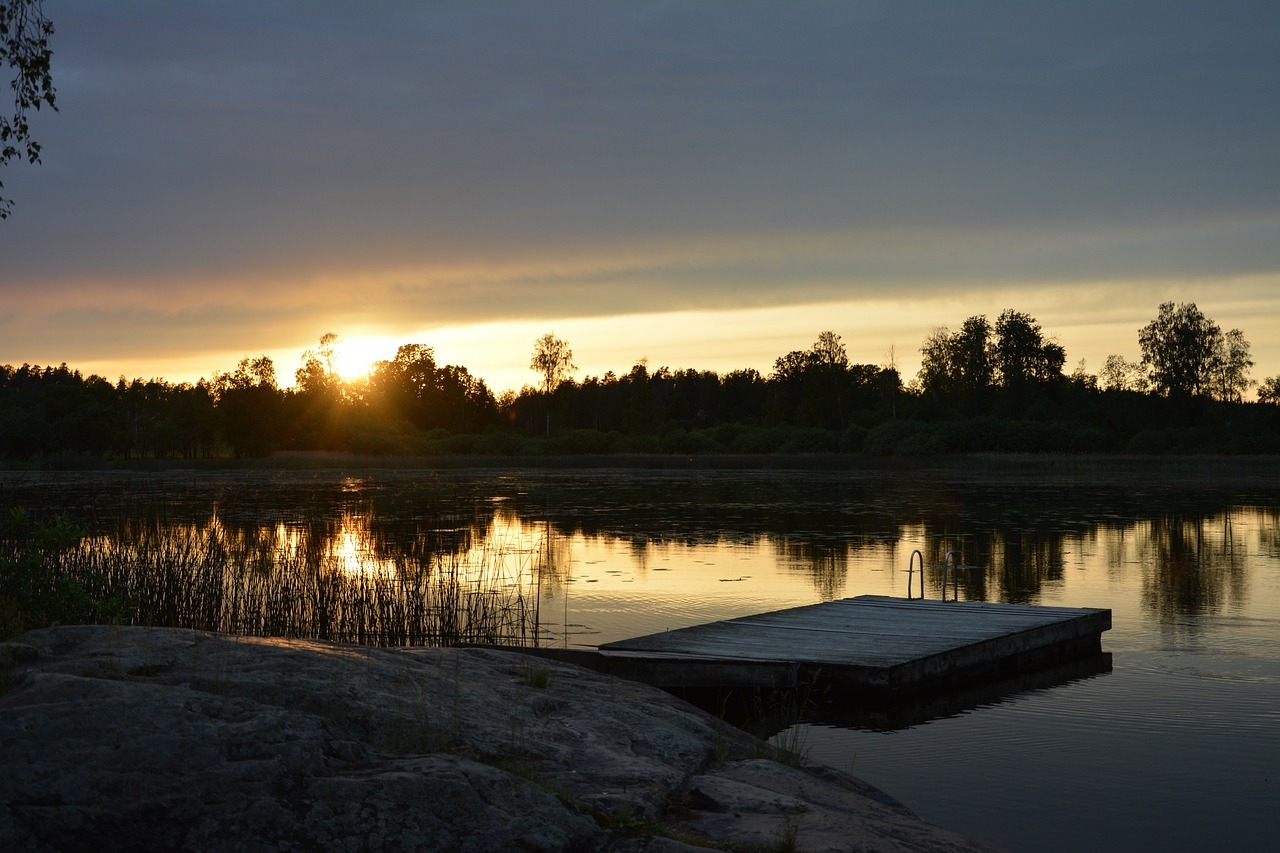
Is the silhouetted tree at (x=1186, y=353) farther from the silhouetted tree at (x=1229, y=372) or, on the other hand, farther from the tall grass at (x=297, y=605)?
the tall grass at (x=297, y=605)

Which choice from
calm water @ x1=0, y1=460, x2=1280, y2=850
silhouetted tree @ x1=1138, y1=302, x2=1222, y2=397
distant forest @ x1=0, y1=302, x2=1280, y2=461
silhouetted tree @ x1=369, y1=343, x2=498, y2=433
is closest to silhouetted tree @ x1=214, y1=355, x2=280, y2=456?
distant forest @ x1=0, y1=302, x2=1280, y2=461

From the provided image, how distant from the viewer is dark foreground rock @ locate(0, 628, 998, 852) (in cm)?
476

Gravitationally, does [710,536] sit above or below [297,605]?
below

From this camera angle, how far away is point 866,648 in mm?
11953

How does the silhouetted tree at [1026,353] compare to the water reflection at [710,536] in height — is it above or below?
above

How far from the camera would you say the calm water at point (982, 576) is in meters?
8.77

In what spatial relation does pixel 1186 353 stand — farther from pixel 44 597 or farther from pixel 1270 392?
pixel 44 597

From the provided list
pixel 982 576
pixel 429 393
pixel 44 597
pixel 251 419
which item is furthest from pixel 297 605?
pixel 429 393

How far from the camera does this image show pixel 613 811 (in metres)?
5.43

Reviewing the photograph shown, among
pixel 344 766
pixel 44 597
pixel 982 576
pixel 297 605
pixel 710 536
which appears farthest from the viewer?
pixel 710 536

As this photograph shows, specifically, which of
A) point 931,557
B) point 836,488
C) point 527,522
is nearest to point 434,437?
point 836,488

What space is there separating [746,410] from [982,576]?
103470mm

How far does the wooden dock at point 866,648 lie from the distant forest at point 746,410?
67.5 metres

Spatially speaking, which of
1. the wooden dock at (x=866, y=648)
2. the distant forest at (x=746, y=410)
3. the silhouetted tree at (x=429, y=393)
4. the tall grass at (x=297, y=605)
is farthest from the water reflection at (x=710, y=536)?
the silhouetted tree at (x=429, y=393)
